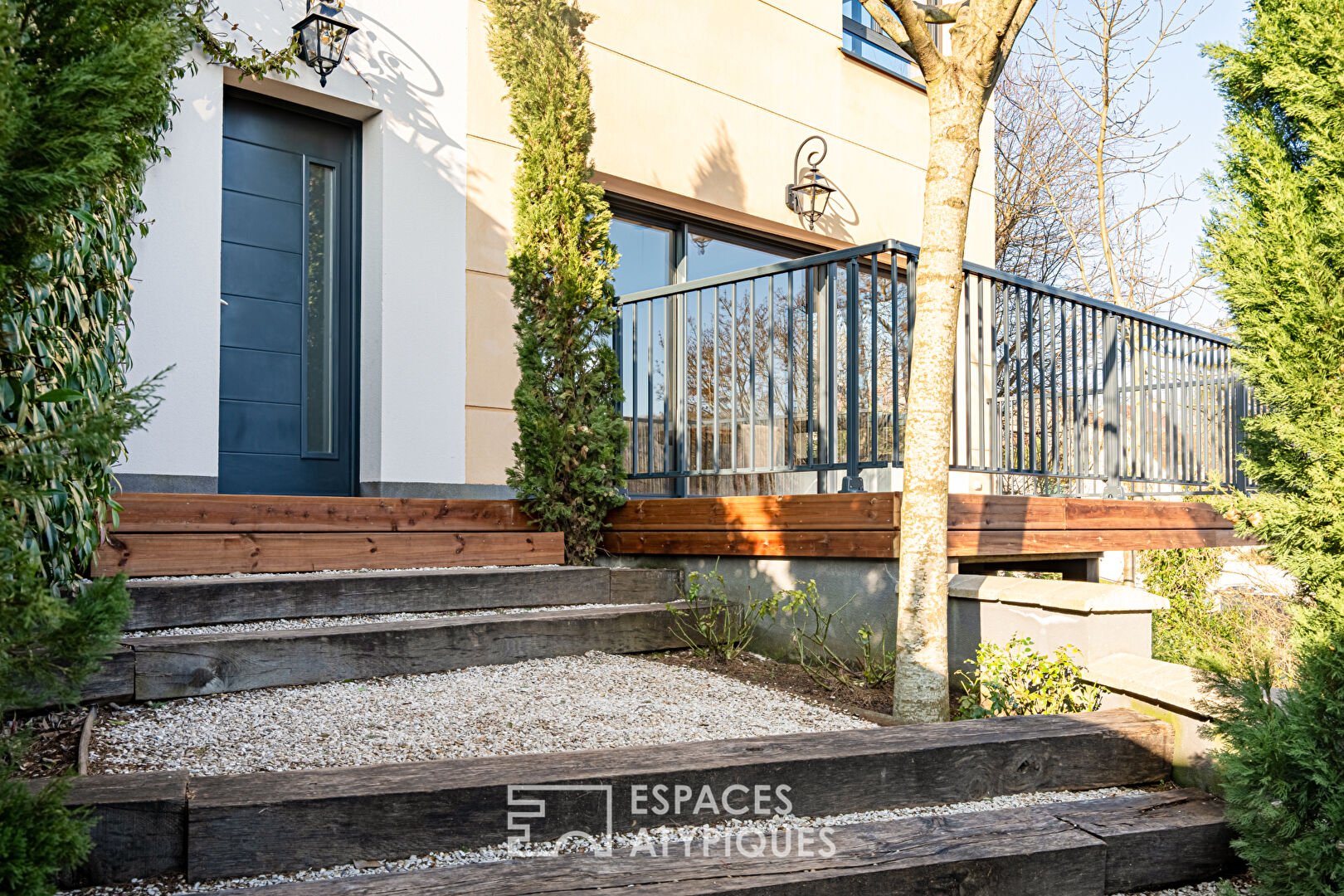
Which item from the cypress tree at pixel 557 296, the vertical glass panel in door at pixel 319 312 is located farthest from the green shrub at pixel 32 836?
the vertical glass panel in door at pixel 319 312

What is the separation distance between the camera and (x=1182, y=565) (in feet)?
21.1

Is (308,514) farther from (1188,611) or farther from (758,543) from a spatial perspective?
(1188,611)

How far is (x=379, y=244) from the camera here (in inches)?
195

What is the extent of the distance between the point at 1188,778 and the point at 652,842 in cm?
166

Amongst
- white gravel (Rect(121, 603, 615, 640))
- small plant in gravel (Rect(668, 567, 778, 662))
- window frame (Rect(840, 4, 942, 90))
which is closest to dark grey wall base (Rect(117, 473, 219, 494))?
white gravel (Rect(121, 603, 615, 640))

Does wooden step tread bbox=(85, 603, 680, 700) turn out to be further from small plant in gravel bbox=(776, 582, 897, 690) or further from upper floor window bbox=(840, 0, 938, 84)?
upper floor window bbox=(840, 0, 938, 84)

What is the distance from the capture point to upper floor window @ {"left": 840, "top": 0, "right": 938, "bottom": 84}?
7.73 metres

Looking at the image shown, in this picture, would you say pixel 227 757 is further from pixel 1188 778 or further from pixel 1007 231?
pixel 1007 231

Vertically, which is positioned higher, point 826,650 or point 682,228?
point 682,228

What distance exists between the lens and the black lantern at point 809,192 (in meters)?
7.11

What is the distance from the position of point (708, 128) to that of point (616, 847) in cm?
560

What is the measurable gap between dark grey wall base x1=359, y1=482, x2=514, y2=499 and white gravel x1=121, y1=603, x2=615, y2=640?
3.87 ft

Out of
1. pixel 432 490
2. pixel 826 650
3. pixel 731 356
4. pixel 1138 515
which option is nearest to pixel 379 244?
pixel 432 490

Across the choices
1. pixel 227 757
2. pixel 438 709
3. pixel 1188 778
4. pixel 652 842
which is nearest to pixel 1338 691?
pixel 1188 778
